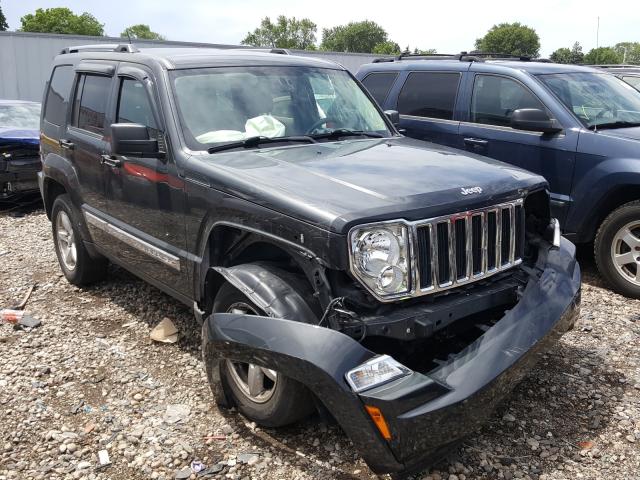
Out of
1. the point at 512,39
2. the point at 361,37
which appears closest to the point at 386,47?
the point at 361,37

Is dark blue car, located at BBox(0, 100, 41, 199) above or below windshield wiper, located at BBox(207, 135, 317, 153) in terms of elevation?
below

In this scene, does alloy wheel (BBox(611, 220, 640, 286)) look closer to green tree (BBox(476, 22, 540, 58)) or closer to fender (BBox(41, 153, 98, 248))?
fender (BBox(41, 153, 98, 248))

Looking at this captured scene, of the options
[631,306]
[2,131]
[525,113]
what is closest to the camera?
[631,306]

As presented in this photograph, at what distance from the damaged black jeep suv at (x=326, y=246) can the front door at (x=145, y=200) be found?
0.02 metres

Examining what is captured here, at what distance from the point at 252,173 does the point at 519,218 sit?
4.74 ft

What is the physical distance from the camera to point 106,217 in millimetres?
4555

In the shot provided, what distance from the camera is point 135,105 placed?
4199mm

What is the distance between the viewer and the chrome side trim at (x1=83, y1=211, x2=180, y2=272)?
12.5 ft

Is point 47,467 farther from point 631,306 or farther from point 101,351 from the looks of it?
point 631,306

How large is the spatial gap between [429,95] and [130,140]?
410 cm

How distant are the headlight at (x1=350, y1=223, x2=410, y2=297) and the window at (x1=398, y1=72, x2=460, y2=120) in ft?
13.7

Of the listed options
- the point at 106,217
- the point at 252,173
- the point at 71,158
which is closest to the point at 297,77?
the point at 252,173

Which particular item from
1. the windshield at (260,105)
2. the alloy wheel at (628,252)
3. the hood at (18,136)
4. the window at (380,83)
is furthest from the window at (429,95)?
the hood at (18,136)

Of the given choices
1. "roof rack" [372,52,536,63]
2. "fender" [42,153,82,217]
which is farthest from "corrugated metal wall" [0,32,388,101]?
"fender" [42,153,82,217]
